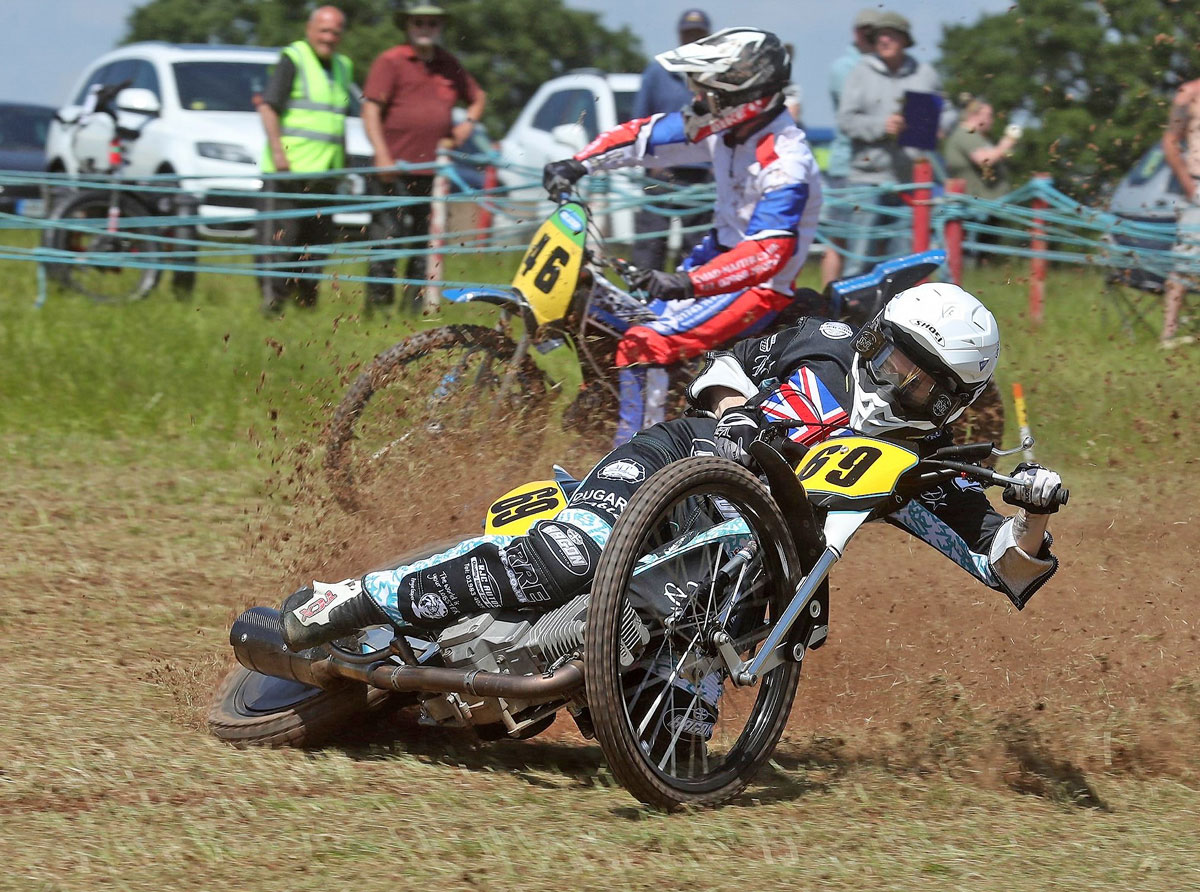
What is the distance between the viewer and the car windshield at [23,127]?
18.2m

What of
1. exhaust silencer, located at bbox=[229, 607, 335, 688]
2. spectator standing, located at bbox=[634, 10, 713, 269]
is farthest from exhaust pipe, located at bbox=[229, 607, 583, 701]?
spectator standing, located at bbox=[634, 10, 713, 269]

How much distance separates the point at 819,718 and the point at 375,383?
8.31 feet

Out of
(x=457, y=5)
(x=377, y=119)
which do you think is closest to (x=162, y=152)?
(x=377, y=119)

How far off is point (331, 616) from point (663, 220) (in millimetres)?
7287

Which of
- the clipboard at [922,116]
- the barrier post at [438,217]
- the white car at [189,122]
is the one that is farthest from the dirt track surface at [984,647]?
the white car at [189,122]

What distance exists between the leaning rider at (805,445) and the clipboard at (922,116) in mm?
5125

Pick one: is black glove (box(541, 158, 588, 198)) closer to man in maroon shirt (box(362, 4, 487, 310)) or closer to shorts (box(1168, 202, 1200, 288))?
man in maroon shirt (box(362, 4, 487, 310))

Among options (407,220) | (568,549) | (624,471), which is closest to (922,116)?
(407,220)

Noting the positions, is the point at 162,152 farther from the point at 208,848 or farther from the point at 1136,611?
the point at 208,848

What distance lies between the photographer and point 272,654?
173 inches

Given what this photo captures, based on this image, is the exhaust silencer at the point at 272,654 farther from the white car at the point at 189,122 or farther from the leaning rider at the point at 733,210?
the white car at the point at 189,122

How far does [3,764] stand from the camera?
413cm

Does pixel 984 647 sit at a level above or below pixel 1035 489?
below

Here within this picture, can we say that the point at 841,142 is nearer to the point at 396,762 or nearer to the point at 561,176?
the point at 561,176
